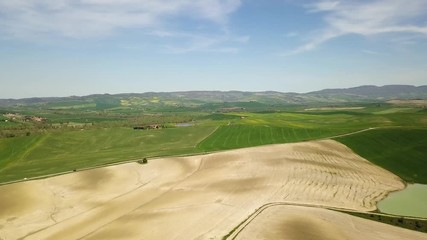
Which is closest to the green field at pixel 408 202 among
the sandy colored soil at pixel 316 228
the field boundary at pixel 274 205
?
the field boundary at pixel 274 205

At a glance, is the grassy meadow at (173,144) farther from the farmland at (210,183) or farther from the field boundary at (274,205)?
the field boundary at (274,205)

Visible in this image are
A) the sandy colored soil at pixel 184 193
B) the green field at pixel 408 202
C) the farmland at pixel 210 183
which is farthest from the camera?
the green field at pixel 408 202

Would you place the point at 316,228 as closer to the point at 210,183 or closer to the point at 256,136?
the point at 210,183

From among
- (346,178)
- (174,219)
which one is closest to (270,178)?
(346,178)

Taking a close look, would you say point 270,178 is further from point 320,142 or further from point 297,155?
point 320,142

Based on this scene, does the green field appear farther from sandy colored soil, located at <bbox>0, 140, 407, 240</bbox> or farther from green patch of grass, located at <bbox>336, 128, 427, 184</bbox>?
green patch of grass, located at <bbox>336, 128, 427, 184</bbox>

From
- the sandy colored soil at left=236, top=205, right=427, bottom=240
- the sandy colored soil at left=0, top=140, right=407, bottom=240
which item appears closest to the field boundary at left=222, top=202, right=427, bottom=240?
the sandy colored soil at left=236, top=205, right=427, bottom=240
